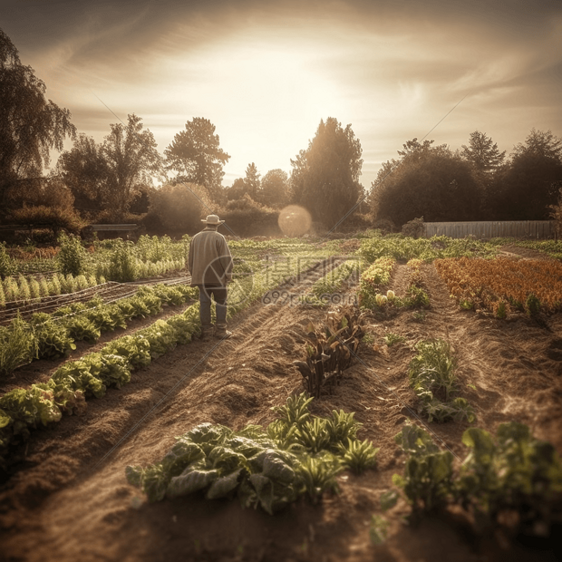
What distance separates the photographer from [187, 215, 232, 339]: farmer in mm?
6840

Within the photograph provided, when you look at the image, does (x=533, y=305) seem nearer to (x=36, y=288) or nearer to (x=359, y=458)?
(x=359, y=458)

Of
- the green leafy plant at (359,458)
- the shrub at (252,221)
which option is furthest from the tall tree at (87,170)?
the green leafy plant at (359,458)

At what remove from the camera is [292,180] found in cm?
4559

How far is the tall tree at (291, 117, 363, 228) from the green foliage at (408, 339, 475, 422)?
36471 mm

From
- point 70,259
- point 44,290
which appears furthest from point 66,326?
point 70,259

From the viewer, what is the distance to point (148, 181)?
43.0m

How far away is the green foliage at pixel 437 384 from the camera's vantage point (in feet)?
12.3

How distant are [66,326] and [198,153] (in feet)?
182

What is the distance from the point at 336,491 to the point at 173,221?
35391mm

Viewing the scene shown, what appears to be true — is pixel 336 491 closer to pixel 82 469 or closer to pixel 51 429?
pixel 82 469

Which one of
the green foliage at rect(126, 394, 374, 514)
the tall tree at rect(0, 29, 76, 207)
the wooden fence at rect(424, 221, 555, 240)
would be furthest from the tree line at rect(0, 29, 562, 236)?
the green foliage at rect(126, 394, 374, 514)

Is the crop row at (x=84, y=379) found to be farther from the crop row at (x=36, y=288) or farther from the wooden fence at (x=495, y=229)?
the wooden fence at (x=495, y=229)

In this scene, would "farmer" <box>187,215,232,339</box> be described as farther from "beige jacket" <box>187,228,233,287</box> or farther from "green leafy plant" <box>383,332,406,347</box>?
"green leafy plant" <box>383,332,406,347</box>

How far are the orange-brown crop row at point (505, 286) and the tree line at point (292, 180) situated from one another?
23274 millimetres
